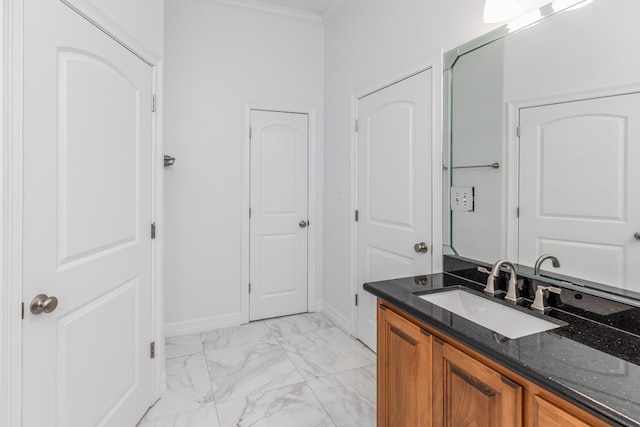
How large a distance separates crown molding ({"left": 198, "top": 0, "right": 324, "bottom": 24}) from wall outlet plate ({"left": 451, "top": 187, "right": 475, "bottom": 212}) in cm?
239

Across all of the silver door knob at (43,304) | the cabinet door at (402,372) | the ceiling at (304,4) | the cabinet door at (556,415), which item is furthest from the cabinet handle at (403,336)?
the ceiling at (304,4)

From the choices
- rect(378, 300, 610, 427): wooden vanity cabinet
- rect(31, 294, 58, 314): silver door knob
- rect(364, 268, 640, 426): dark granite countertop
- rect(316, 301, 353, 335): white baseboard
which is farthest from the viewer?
rect(316, 301, 353, 335): white baseboard

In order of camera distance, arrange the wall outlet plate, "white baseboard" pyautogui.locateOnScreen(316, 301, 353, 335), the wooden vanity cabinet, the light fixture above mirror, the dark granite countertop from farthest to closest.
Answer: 1. "white baseboard" pyautogui.locateOnScreen(316, 301, 353, 335)
2. the wall outlet plate
3. the light fixture above mirror
4. the wooden vanity cabinet
5. the dark granite countertop

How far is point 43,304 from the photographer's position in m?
1.21

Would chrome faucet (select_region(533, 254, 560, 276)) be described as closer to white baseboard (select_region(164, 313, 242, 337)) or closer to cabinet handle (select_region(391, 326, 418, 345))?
cabinet handle (select_region(391, 326, 418, 345))

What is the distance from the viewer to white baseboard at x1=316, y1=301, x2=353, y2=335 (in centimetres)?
312

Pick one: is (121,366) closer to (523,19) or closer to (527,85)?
(527,85)

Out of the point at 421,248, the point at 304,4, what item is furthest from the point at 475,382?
the point at 304,4

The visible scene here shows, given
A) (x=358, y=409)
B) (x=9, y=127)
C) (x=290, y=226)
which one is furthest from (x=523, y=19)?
(x=290, y=226)

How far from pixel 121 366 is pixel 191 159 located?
1792 mm

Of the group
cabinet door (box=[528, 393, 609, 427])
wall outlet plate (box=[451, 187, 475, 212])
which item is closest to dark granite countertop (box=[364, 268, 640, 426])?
cabinet door (box=[528, 393, 609, 427])

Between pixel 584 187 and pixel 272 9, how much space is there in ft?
9.80

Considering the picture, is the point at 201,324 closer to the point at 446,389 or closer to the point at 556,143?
the point at 446,389

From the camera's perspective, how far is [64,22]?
52.2 inches
